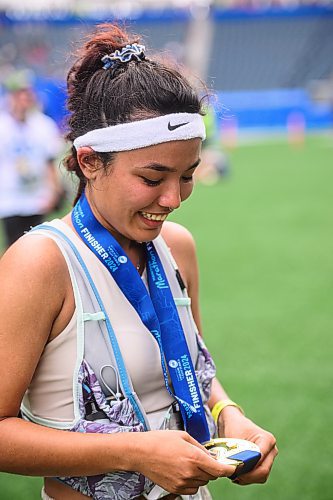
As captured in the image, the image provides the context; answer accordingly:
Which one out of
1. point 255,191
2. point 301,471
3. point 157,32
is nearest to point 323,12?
point 157,32

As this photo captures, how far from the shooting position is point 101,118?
6.34 ft

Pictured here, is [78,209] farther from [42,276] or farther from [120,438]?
[120,438]

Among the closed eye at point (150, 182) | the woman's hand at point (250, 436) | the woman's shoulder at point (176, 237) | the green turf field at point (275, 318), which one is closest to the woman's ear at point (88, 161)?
the closed eye at point (150, 182)

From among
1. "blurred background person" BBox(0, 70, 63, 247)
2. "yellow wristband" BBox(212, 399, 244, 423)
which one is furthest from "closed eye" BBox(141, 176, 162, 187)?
"blurred background person" BBox(0, 70, 63, 247)

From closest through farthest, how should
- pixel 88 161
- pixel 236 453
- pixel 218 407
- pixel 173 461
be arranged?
pixel 173 461 → pixel 236 453 → pixel 88 161 → pixel 218 407

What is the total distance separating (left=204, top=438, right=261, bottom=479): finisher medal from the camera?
1.81 metres

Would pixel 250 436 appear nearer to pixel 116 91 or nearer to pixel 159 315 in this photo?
pixel 159 315

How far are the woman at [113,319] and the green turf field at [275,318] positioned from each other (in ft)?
6.28

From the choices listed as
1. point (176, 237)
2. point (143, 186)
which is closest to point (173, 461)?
point (143, 186)

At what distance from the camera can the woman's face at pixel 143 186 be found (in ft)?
6.14

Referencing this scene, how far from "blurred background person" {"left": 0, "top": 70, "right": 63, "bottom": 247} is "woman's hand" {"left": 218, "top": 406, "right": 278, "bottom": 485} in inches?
200

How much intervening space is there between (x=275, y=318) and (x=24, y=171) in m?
2.69

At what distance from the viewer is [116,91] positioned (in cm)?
191

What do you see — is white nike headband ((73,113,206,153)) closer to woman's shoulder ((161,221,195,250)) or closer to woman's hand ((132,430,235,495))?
woman's shoulder ((161,221,195,250))
